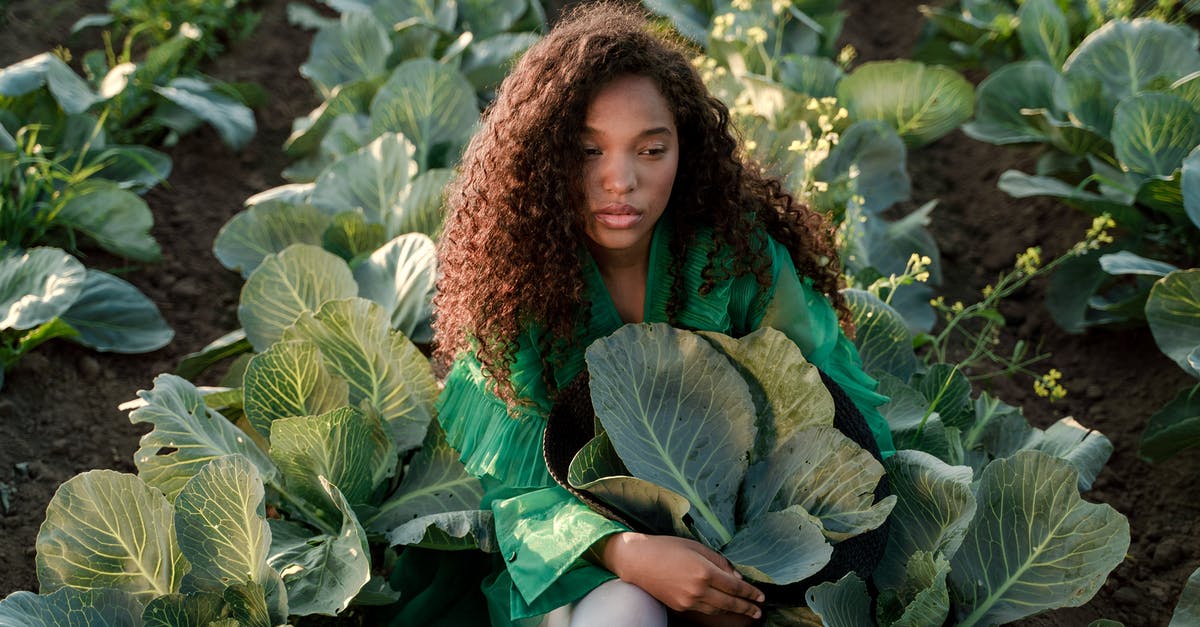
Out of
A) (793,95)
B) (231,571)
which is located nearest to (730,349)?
(231,571)

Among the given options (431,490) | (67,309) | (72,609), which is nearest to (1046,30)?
(431,490)

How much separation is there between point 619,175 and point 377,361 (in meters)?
0.72

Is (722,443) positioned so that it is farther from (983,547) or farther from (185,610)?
(185,610)

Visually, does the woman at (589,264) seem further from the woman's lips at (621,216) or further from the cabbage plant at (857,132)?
the cabbage plant at (857,132)

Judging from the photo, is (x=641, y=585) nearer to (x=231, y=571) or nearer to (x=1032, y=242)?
(x=231, y=571)

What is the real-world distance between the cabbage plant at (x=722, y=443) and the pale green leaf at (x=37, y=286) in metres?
1.35

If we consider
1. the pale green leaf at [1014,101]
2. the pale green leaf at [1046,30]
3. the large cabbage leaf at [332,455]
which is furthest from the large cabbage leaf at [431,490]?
the pale green leaf at [1046,30]

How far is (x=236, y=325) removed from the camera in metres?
3.25

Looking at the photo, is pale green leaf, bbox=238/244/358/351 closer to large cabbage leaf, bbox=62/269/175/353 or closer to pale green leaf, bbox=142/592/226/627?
large cabbage leaf, bbox=62/269/175/353

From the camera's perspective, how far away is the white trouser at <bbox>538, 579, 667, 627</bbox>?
1831mm

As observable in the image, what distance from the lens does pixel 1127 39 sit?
3.43 m

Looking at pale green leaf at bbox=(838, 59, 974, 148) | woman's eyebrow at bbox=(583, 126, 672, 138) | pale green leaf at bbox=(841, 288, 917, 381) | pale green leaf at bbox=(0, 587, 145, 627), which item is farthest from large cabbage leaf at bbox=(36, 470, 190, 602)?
pale green leaf at bbox=(838, 59, 974, 148)

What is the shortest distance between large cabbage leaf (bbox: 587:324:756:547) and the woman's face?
0.59ft

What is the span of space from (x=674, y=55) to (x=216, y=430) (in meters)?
1.09
